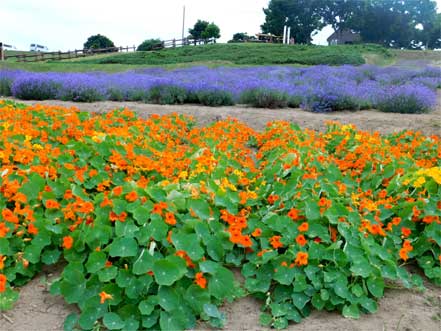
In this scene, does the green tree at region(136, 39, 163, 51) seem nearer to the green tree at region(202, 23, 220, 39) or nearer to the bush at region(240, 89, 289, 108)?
the green tree at region(202, 23, 220, 39)

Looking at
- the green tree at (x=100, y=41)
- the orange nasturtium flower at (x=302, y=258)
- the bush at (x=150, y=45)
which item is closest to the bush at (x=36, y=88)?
the orange nasturtium flower at (x=302, y=258)

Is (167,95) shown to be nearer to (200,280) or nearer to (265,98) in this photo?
(265,98)

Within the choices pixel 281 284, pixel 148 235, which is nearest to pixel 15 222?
pixel 148 235

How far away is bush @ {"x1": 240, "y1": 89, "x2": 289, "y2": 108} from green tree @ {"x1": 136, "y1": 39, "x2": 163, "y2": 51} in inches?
1339

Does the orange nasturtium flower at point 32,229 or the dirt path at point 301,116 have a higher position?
the dirt path at point 301,116

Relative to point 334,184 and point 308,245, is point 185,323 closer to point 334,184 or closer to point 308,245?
point 308,245

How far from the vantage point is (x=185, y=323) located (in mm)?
2660

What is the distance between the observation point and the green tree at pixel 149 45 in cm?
4212

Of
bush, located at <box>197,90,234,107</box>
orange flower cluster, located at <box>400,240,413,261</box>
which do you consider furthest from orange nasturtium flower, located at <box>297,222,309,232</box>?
bush, located at <box>197,90,234,107</box>

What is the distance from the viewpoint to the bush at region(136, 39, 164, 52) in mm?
42094

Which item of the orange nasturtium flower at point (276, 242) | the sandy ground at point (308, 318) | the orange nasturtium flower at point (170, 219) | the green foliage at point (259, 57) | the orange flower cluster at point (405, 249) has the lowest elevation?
the sandy ground at point (308, 318)

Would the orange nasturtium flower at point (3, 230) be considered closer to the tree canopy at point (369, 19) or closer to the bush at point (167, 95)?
the bush at point (167, 95)

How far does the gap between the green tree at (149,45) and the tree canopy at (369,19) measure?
14929mm

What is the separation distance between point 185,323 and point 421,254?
5.94 ft
